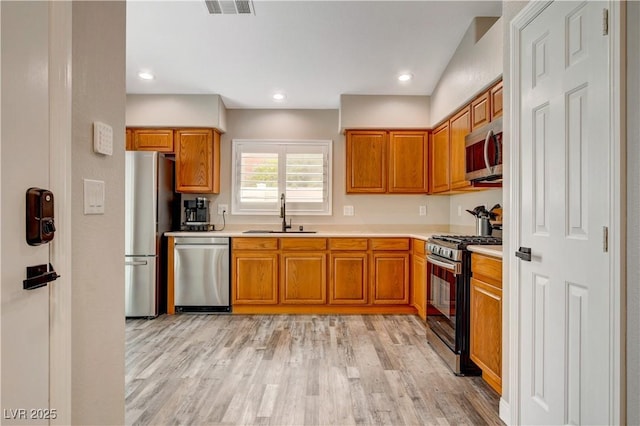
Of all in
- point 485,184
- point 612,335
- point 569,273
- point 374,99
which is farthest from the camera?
point 374,99

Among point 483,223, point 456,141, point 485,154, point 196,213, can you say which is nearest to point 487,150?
point 485,154

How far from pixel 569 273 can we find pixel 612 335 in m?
0.31

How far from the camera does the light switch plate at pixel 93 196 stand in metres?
1.22

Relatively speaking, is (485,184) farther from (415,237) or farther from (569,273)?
(569,273)

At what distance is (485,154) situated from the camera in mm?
2480

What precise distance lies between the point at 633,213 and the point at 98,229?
5.89 ft

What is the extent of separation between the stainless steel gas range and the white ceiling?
1.89 m

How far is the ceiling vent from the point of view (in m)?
2.87

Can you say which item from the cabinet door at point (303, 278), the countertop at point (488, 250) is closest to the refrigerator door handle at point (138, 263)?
the cabinet door at point (303, 278)

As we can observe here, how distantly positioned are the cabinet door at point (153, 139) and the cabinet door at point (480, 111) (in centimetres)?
335

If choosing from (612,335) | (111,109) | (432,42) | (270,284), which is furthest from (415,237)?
(111,109)

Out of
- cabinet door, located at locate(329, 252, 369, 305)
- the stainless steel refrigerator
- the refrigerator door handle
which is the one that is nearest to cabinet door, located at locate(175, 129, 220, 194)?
the stainless steel refrigerator

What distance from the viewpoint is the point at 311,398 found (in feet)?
7.39

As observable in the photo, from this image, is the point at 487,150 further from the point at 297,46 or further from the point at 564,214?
the point at 297,46
